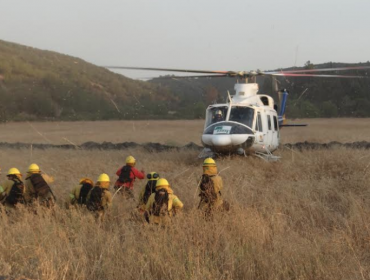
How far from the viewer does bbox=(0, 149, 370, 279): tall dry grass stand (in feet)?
15.7

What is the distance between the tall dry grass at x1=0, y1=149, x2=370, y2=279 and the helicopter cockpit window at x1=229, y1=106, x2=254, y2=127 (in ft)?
11.4

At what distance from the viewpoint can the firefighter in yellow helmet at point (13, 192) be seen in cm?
791

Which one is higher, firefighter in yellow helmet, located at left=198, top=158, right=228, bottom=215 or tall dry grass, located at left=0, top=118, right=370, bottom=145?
firefighter in yellow helmet, located at left=198, top=158, right=228, bottom=215

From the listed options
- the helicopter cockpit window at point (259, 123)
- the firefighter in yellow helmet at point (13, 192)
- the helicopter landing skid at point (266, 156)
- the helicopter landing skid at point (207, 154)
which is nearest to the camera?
the firefighter in yellow helmet at point (13, 192)

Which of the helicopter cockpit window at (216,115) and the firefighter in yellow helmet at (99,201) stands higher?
the helicopter cockpit window at (216,115)

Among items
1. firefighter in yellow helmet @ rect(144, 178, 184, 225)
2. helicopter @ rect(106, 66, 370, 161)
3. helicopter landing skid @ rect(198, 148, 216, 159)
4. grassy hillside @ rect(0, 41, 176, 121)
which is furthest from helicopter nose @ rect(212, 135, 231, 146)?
grassy hillside @ rect(0, 41, 176, 121)

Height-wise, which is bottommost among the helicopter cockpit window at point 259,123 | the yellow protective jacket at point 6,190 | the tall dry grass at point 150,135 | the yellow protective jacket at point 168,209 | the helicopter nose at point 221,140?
the tall dry grass at point 150,135

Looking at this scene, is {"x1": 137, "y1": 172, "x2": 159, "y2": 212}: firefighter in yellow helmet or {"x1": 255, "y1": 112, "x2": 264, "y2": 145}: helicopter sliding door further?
{"x1": 255, "y1": 112, "x2": 264, "y2": 145}: helicopter sliding door

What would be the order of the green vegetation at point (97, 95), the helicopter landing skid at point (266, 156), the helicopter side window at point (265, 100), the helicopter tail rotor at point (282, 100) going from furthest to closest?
the green vegetation at point (97, 95)
the helicopter tail rotor at point (282, 100)
the helicopter side window at point (265, 100)
the helicopter landing skid at point (266, 156)

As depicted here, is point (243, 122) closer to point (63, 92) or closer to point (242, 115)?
point (242, 115)

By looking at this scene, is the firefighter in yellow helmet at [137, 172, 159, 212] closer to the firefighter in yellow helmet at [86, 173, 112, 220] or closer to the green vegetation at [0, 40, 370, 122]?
the firefighter in yellow helmet at [86, 173, 112, 220]

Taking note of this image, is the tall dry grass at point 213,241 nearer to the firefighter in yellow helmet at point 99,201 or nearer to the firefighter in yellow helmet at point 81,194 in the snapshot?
the firefighter in yellow helmet at point 99,201

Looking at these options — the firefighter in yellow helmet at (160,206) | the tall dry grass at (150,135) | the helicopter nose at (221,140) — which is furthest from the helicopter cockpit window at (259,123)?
the tall dry grass at (150,135)

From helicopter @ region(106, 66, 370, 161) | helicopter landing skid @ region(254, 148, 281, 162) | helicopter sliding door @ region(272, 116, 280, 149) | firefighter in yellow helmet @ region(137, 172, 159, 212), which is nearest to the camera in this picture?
firefighter in yellow helmet @ region(137, 172, 159, 212)
